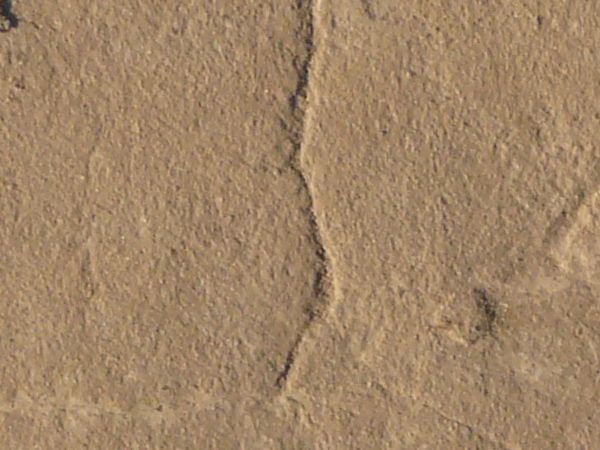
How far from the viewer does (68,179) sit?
212cm

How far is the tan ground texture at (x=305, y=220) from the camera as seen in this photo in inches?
82.0

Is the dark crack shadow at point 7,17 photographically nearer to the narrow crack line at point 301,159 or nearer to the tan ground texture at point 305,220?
the tan ground texture at point 305,220

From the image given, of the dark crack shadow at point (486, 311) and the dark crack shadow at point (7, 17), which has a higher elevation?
the dark crack shadow at point (7, 17)

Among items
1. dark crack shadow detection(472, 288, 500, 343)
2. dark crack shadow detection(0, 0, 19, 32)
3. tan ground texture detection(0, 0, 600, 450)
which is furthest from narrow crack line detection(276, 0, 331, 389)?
dark crack shadow detection(0, 0, 19, 32)

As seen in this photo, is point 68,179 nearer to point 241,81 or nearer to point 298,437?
point 241,81

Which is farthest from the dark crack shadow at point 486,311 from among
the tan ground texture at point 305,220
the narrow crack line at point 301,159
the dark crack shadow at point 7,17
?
the dark crack shadow at point 7,17

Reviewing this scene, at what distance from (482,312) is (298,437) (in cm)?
49

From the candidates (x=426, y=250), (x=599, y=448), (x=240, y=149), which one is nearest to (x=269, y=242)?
(x=240, y=149)

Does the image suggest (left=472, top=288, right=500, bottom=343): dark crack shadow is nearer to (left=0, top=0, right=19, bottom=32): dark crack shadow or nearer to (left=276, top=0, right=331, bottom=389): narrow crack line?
(left=276, top=0, right=331, bottom=389): narrow crack line

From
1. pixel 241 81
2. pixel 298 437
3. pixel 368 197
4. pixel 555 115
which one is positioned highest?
pixel 555 115

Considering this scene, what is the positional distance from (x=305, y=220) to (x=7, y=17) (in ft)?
2.56

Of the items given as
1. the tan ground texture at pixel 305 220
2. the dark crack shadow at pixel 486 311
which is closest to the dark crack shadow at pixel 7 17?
the tan ground texture at pixel 305 220

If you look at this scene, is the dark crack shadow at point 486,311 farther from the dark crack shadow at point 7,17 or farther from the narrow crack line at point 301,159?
the dark crack shadow at point 7,17

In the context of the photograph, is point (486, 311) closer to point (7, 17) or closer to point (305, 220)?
point (305, 220)
